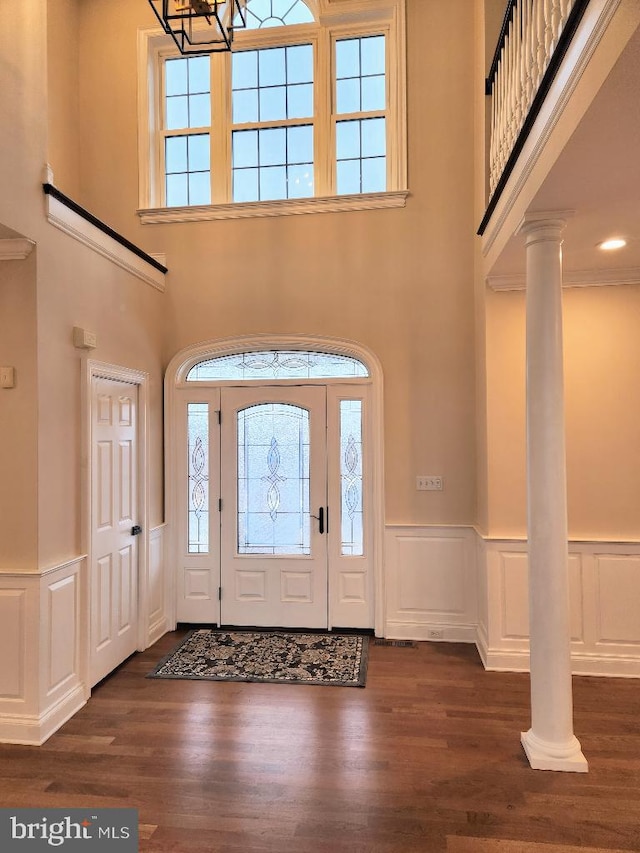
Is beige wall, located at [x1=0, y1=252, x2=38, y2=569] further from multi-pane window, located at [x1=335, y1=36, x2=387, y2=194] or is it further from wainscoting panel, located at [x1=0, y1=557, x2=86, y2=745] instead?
multi-pane window, located at [x1=335, y1=36, x2=387, y2=194]

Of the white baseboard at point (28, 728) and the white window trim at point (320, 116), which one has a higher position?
the white window trim at point (320, 116)

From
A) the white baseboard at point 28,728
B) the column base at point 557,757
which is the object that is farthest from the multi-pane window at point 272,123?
the column base at point 557,757

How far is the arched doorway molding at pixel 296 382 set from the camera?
14.2ft

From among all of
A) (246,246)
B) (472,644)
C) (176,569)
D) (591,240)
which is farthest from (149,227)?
(472,644)

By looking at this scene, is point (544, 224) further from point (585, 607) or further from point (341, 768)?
point (341, 768)

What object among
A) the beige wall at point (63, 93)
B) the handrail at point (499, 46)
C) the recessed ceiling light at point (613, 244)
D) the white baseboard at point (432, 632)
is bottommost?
the white baseboard at point (432, 632)

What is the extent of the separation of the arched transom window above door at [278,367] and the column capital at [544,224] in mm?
1903

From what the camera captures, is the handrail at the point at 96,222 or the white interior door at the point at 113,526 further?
the white interior door at the point at 113,526

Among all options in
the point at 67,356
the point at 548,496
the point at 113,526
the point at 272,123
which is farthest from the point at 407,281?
the point at 113,526

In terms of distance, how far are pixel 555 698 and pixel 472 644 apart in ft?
5.00

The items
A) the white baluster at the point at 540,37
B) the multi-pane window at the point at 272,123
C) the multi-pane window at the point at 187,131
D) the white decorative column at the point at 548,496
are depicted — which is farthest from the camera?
the multi-pane window at the point at 187,131

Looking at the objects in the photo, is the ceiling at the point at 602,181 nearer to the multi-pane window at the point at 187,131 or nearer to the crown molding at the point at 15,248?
the crown molding at the point at 15,248

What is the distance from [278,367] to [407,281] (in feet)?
4.19

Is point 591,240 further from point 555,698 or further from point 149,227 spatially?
point 149,227
